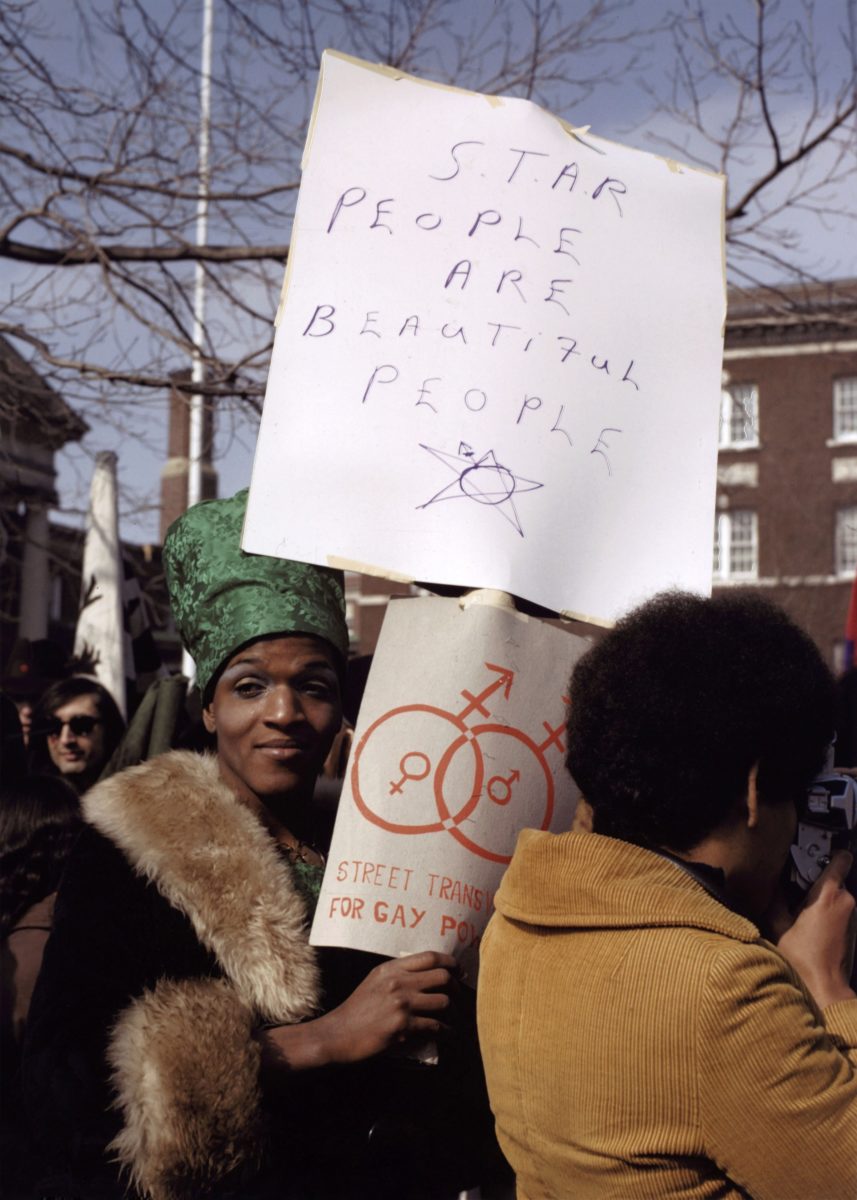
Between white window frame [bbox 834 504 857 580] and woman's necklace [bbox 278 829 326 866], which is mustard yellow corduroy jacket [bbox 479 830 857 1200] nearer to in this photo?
woman's necklace [bbox 278 829 326 866]

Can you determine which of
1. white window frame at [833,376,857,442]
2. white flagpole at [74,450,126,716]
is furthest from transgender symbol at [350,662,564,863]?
white window frame at [833,376,857,442]

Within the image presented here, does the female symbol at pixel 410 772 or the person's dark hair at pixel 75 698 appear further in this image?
the person's dark hair at pixel 75 698

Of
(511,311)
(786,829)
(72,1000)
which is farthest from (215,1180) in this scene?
(511,311)

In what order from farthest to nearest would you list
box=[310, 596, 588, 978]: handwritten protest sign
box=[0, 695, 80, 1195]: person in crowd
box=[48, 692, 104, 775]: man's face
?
box=[48, 692, 104, 775]: man's face < box=[0, 695, 80, 1195]: person in crowd < box=[310, 596, 588, 978]: handwritten protest sign

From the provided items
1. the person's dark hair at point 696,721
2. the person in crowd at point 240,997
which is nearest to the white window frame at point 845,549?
the person in crowd at point 240,997

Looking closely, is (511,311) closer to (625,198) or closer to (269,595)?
(625,198)

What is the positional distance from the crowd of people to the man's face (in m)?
2.89

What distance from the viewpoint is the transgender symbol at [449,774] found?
1.97 m

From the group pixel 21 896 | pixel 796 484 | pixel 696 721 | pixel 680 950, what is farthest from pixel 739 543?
pixel 680 950

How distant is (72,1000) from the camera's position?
1974 mm

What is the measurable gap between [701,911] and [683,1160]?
256mm

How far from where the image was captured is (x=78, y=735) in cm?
514

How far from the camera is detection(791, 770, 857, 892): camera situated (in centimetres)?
183

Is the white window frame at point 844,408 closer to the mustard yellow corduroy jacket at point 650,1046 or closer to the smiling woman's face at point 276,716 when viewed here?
the smiling woman's face at point 276,716
